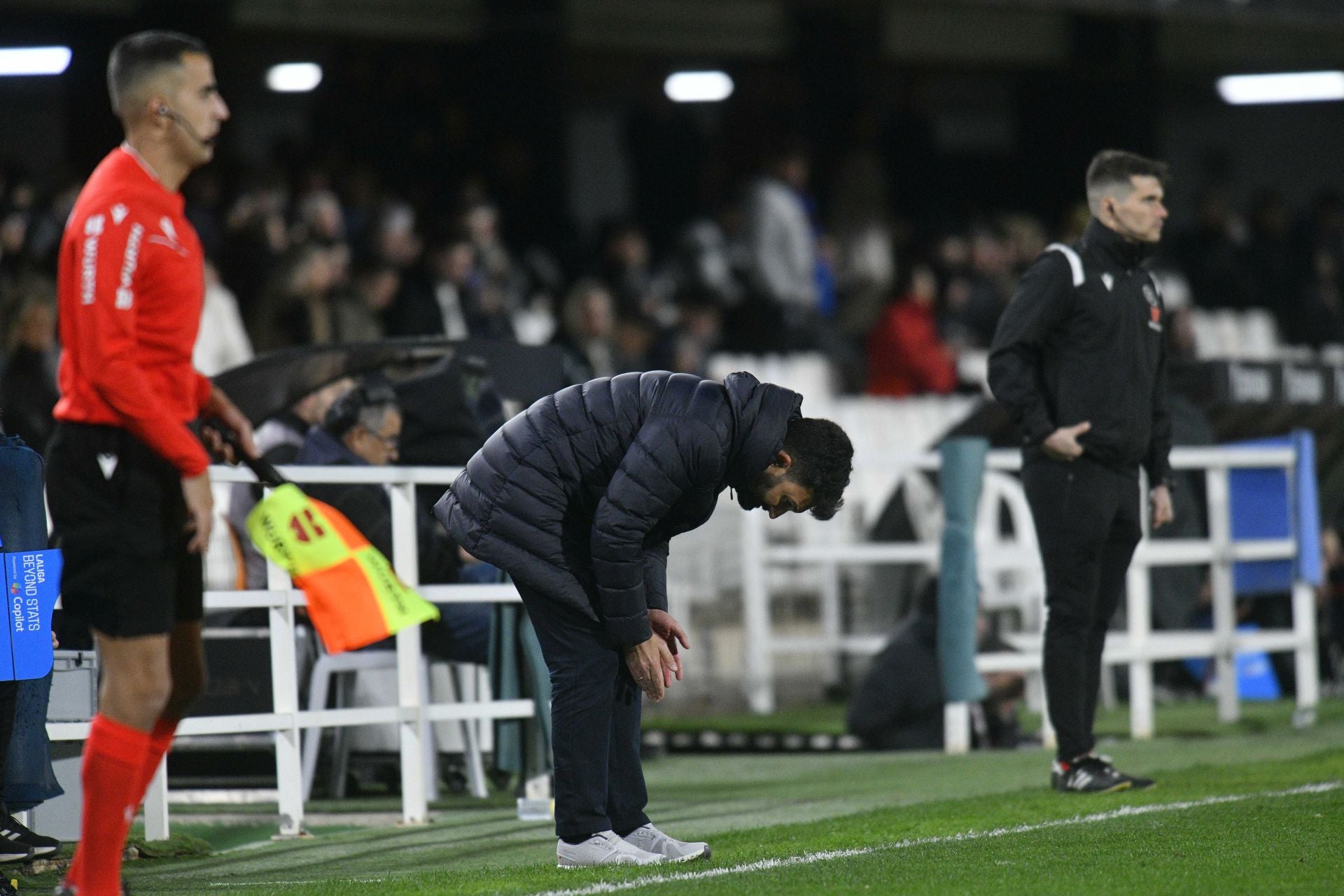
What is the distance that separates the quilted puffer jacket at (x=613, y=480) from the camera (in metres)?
5.48

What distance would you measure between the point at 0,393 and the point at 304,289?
91.6 inches

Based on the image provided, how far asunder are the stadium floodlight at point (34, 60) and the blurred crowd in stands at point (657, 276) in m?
2.71

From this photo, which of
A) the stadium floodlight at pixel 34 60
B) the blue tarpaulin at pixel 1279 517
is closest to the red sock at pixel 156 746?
the blue tarpaulin at pixel 1279 517

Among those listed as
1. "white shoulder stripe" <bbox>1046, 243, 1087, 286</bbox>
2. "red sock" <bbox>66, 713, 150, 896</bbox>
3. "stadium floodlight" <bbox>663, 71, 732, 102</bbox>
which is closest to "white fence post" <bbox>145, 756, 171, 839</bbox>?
"red sock" <bbox>66, 713, 150, 896</bbox>

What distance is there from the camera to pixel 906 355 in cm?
1634

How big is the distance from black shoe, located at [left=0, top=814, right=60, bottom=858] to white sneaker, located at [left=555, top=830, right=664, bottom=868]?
1575 mm

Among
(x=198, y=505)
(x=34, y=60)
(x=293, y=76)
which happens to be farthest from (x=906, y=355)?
(x=198, y=505)

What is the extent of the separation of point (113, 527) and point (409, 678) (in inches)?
119

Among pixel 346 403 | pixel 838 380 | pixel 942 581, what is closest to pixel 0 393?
pixel 346 403

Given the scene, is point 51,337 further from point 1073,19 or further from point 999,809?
point 1073,19

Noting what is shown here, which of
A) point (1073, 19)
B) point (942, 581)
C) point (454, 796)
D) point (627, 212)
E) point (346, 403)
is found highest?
point (1073, 19)

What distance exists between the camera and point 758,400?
18.4 ft

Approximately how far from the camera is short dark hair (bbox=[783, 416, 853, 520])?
556cm

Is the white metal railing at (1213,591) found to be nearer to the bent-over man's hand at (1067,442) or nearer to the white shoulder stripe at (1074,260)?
the bent-over man's hand at (1067,442)
